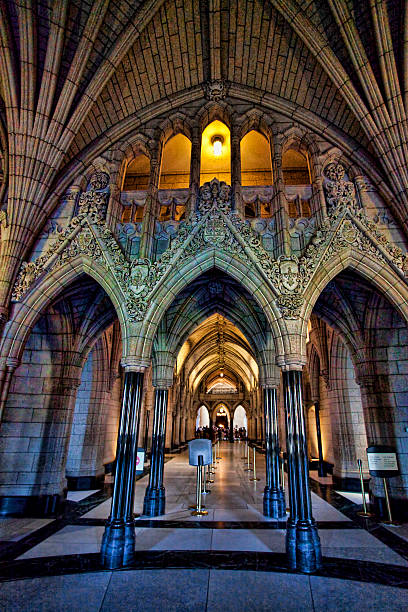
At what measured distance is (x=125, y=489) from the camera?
591cm

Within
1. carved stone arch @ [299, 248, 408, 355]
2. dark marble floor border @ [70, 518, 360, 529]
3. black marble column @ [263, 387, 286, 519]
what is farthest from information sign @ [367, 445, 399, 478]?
carved stone arch @ [299, 248, 408, 355]

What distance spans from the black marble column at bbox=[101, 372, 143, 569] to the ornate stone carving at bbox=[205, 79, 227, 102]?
773 cm

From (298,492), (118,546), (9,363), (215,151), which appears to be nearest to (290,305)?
(298,492)

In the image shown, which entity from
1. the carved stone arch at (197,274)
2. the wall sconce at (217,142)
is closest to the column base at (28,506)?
the carved stone arch at (197,274)

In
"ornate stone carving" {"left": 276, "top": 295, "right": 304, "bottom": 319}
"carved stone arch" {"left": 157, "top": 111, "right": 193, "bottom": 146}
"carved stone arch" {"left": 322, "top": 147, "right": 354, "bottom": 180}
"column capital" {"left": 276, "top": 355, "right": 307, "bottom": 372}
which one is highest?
"carved stone arch" {"left": 157, "top": 111, "right": 193, "bottom": 146}

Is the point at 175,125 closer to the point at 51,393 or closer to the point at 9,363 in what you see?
the point at 9,363

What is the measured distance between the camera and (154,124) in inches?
352

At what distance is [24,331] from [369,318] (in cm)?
880

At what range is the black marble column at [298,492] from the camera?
5.11 meters

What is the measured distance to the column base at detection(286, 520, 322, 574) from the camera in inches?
198

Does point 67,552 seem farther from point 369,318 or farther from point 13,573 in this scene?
point 369,318

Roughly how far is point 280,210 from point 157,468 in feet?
23.7

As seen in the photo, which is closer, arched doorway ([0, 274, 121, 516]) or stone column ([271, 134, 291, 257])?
stone column ([271, 134, 291, 257])

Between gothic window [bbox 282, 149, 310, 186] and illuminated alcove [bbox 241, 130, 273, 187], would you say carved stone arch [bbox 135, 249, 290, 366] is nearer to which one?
illuminated alcove [bbox 241, 130, 273, 187]
